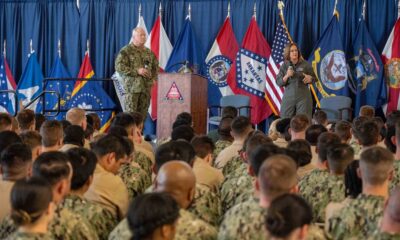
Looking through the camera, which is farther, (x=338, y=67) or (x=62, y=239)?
(x=338, y=67)

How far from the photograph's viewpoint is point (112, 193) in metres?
3.18

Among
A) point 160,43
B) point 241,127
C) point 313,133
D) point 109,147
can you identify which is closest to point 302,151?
point 313,133

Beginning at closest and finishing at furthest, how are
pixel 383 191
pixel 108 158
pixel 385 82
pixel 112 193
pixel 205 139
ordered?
pixel 383 191 < pixel 112 193 < pixel 108 158 < pixel 205 139 < pixel 385 82

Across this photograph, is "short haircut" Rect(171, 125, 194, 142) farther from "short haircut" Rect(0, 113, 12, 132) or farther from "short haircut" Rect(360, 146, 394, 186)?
"short haircut" Rect(360, 146, 394, 186)

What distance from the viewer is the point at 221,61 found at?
9906 millimetres

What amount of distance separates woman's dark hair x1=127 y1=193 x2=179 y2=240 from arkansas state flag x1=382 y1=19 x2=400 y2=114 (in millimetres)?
7743

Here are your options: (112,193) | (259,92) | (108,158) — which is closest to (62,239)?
(112,193)

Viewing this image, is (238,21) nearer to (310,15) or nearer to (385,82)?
(310,15)

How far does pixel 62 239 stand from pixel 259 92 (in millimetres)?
7380

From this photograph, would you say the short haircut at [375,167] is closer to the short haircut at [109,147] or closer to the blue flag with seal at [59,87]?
the short haircut at [109,147]

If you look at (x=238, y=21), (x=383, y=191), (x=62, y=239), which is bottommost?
(x=62, y=239)

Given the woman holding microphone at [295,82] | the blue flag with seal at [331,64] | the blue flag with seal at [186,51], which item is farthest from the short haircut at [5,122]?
the blue flag with seal at [331,64]

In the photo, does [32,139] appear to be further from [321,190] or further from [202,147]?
[321,190]

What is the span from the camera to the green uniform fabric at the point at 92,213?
2713 mm
